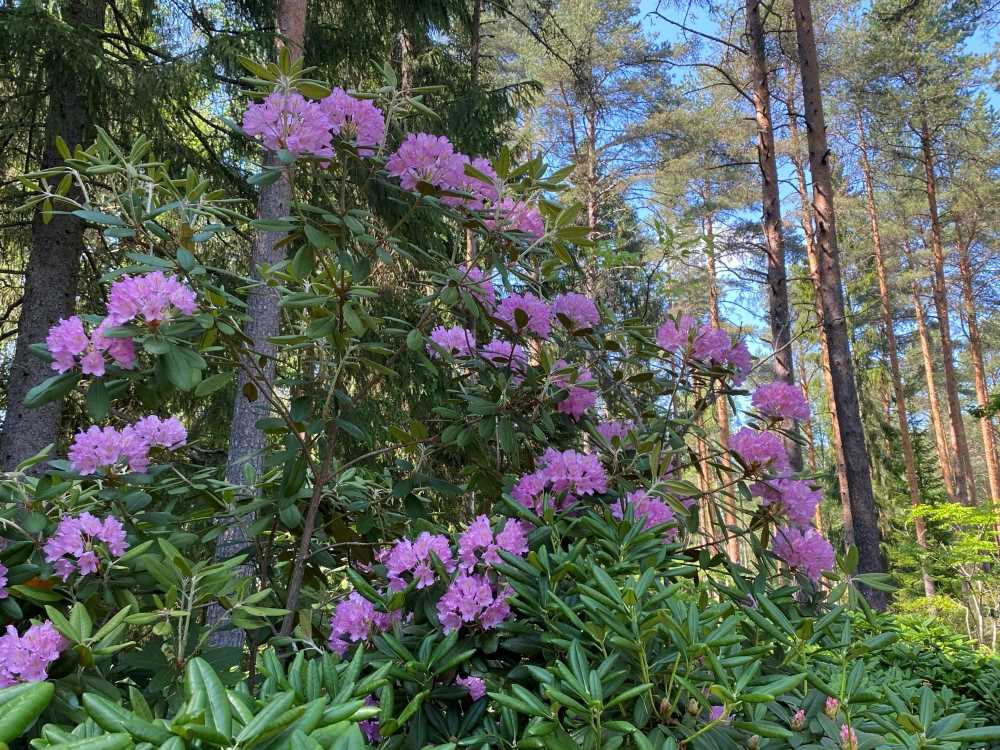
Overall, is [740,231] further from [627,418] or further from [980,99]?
[627,418]

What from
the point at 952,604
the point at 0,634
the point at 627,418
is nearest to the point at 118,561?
the point at 0,634

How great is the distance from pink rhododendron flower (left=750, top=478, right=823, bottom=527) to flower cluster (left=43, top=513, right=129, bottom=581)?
4.20 ft

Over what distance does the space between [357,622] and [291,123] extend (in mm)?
966

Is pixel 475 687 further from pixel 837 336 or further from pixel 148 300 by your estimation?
pixel 837 336

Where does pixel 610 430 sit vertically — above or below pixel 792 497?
above

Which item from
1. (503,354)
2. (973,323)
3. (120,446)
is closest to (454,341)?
(503,354)

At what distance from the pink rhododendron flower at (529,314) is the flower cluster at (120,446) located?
785 mm

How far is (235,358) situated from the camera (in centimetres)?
148

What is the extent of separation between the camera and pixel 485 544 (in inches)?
47.7

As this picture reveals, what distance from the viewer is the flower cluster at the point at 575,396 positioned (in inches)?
64.7

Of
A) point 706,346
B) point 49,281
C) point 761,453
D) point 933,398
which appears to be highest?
point 49,281

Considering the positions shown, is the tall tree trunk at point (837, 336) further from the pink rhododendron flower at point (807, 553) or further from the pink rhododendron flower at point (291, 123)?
the pink rhododendron flower at point (291, 123)

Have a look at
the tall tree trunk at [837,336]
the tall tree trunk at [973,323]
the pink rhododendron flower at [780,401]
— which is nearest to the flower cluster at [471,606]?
the pink rhododendron flower at [780,401]

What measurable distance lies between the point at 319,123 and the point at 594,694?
113cm
